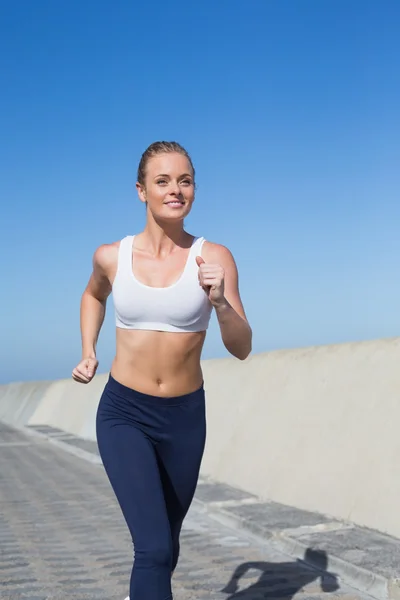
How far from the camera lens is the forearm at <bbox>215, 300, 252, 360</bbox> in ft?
11.5

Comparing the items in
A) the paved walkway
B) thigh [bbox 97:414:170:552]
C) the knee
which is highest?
thigh [bbox 97:414:170:552]

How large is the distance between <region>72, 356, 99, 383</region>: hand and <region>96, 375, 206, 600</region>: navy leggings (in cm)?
10

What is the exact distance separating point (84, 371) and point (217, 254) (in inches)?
30.4

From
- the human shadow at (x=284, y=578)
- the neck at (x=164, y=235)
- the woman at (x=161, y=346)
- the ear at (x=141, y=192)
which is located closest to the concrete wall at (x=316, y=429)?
the human shadow at (x=284, y=578)

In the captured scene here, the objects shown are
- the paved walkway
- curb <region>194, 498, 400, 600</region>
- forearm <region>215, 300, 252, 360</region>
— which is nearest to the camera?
forearm <region>215, 300, 252, 360</region>

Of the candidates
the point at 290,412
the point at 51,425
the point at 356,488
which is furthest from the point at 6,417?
the point at 356,488

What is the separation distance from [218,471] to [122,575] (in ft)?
13.6

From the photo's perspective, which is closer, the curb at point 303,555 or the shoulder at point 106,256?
the shoulder at point 106,256

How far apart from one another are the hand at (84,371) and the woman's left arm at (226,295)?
2.05ft

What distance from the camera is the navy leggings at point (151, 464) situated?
3416 mm

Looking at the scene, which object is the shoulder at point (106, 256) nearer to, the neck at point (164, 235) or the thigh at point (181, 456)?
the neck at point (164, 235)

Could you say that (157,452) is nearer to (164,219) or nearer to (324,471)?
(164,219)

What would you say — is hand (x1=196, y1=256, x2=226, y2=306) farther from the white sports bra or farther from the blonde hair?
the blonde hair

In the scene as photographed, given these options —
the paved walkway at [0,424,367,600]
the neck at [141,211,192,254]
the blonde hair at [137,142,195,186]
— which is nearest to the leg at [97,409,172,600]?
the neck at [141,211,192,254]
